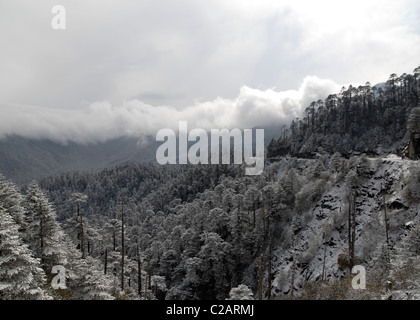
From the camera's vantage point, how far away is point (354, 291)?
76.4ft

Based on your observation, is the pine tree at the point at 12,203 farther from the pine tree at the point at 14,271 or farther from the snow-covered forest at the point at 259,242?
the pine tree at the point at 14,271

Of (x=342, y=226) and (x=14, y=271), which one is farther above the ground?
(x=14, y=271)

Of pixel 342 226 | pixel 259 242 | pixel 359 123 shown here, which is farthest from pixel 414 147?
pixel 359 123

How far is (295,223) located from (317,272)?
11550 millimetres

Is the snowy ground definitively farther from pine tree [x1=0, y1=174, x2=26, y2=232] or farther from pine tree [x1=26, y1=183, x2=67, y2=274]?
pine tree [x1=0, y1=174, x2=26, y2=232]

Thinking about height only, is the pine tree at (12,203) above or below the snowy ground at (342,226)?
above

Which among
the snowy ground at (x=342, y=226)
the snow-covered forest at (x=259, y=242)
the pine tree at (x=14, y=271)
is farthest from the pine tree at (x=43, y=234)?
the snowy ground at (x=342, y=226)

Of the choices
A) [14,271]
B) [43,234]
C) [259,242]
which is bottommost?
[259,242]

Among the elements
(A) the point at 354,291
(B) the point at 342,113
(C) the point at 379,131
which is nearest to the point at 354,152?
(C) the point at 379,131

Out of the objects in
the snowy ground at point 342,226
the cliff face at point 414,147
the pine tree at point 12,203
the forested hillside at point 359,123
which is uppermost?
the forested hillside at point 359,123

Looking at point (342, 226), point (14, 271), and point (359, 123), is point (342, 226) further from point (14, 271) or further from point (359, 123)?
point (359, 123)

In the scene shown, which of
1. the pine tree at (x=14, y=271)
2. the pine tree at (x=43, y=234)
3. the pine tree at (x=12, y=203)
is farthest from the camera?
the pine tree at (x=43, y=234)

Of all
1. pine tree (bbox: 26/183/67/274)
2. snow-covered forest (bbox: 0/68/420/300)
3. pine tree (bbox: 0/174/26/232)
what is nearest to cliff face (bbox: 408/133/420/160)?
snow-covered forest (bbox: 0/68/420/300)
